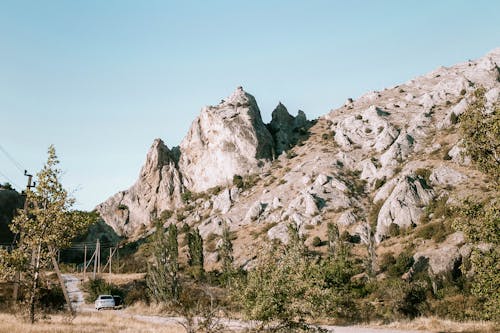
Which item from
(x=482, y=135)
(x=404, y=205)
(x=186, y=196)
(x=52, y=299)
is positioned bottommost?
(x=52, y=299)

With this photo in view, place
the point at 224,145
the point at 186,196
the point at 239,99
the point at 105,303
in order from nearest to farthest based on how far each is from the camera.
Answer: the point at 105,303 → the point at 224,145 → the point at 186,196 → the point at 239,99

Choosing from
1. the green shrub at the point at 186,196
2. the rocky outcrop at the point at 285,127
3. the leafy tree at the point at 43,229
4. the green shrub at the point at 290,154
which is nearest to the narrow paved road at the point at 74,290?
the leafy tree at the point at 43,229

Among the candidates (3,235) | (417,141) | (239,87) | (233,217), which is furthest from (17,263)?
(239,87)

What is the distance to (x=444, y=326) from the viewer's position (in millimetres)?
22609

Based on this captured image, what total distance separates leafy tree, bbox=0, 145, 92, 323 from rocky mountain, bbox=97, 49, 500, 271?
30.7 meters

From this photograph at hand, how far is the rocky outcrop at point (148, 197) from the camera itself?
11056 cm

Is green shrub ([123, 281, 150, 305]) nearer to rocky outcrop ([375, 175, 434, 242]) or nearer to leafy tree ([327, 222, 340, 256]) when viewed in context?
leafy tree ([327, 222, 340, 256])

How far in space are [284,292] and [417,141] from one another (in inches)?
3086

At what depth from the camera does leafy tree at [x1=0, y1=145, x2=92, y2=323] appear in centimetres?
2144

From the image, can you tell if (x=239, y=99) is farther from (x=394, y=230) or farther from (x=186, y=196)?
(x=394, y=230)

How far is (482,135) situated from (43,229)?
24.3 metres

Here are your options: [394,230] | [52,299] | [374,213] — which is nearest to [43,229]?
[52,299]

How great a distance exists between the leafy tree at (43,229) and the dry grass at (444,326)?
70.5 feet

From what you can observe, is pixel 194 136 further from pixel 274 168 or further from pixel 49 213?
pixel 49 213
